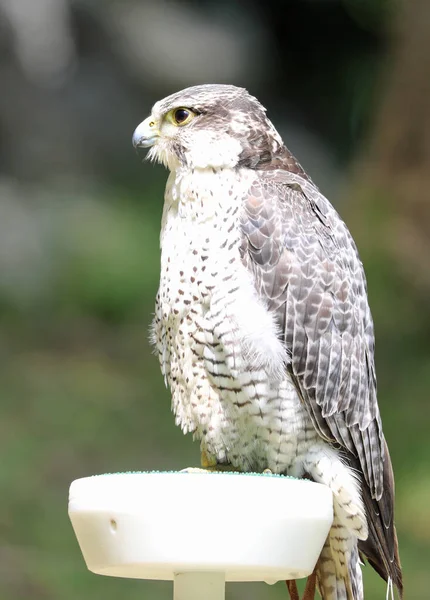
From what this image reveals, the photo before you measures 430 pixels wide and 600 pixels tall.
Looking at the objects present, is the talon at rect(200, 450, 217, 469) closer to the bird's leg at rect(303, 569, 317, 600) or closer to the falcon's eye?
the bird's leg at rect(303, 569, 317, 600)

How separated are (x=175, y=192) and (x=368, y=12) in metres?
5.01

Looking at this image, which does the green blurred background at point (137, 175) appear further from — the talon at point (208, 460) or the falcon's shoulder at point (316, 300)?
the falcon's shoulder at point (316, 300)

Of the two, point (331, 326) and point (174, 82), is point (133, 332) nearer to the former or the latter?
point (174, 82)

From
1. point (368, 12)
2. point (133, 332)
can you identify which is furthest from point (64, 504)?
point (368, 12)

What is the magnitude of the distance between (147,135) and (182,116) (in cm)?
11

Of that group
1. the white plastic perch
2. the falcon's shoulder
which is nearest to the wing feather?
the falcon's shoulder

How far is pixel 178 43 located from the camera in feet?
22.5

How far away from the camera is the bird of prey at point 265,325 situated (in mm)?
2252

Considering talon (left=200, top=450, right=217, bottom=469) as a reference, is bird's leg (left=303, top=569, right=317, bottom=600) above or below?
below

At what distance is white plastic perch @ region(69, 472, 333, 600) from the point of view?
171 cm

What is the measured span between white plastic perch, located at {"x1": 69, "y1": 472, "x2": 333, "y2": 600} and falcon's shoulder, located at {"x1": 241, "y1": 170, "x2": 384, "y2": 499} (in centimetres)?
52

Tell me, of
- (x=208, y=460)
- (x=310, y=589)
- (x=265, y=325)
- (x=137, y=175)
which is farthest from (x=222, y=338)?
(x=137, y=175)

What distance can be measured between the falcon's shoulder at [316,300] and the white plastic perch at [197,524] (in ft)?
1.71

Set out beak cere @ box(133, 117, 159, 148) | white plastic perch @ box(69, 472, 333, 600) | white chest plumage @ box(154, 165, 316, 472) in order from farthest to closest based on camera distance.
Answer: beak cere @ box(133, 117, 159, 148)
white chest plumage @ box(154, 165, 316, 472)
white plastic perch @ box(69, 472, 333, 600)
